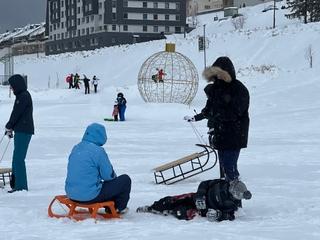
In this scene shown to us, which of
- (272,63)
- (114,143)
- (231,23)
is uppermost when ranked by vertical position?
(231,23)

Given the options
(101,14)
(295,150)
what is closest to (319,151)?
(295,150)

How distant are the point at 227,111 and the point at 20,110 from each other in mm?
3197

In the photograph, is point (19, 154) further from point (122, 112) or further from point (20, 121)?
point (122, 112)

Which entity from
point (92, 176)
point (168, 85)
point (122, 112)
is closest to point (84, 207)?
point (92, 176)

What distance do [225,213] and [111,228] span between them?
1.25 meters

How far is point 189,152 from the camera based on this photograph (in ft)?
46.8

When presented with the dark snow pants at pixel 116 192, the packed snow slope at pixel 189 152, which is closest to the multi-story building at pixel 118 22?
the packed snow slope at pixel 189 152

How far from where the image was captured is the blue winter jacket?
6926 mm

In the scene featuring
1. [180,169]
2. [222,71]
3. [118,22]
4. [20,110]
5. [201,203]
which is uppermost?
[118,22]

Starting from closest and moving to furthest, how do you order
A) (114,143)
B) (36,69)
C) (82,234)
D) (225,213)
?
(82,234) < (225,213) < (114,143) < (36,69)

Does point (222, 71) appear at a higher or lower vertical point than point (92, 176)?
higher

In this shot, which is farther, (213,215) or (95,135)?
(95,135)

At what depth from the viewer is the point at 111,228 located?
6398 mm

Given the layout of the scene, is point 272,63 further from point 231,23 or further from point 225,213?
point 225,213
